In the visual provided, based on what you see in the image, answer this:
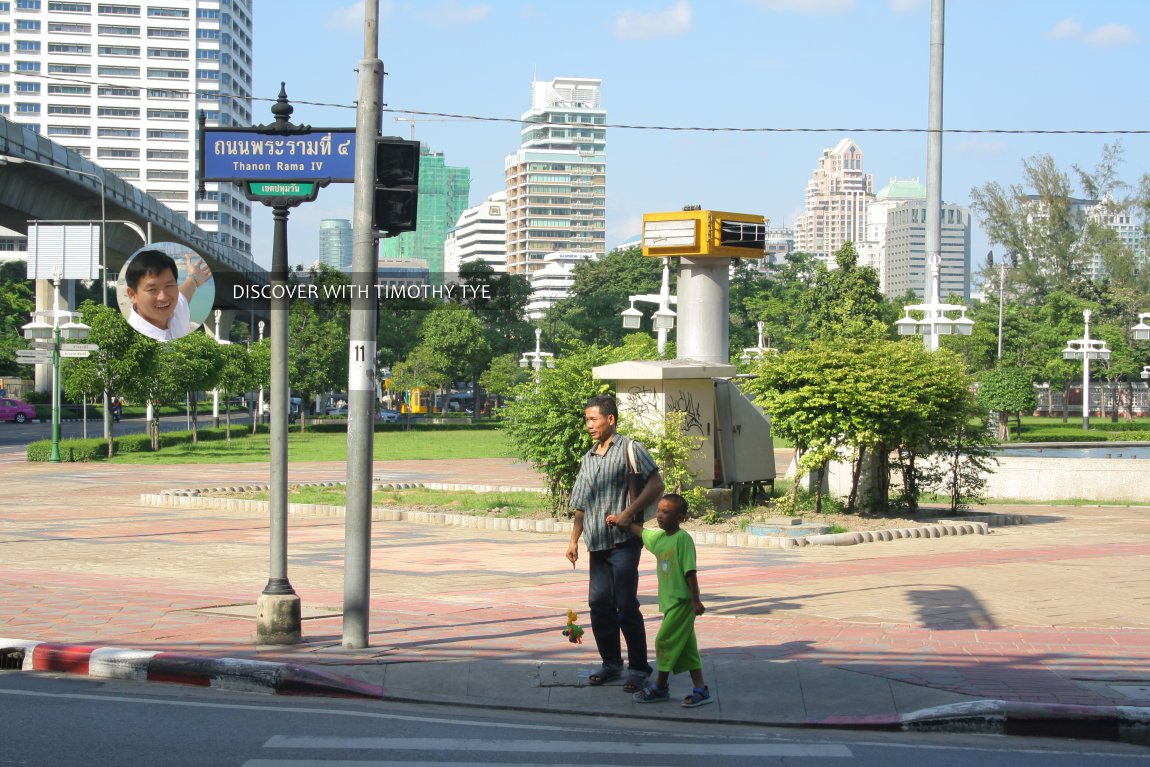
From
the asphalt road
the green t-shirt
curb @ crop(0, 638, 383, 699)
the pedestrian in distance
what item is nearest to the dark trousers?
the pedestrian in distance

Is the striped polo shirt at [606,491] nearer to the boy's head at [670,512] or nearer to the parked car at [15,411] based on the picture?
the boy's head at [670,512]

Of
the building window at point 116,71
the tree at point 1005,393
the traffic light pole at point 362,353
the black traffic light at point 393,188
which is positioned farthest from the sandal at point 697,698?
the building window at point 116,71

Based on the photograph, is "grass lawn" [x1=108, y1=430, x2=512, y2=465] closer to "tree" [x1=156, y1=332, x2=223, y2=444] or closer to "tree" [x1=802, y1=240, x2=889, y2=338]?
"tree" [x1=156, y1=332, x2=223, y2=444]

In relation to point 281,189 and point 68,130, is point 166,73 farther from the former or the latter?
point 281,189

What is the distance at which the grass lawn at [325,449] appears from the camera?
37938 millimetres

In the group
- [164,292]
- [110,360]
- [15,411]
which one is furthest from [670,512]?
[15,411]

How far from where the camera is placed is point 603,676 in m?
7.92

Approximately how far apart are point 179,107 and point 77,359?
110347 millimetres

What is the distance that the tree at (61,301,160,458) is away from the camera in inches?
1420

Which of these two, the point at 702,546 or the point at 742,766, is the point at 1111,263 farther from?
the point at 742,766

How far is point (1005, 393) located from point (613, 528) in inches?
1672

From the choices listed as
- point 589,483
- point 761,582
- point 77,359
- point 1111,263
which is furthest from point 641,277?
point 589,483

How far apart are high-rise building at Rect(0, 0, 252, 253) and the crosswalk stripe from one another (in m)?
136

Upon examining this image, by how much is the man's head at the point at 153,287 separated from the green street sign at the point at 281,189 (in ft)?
28.7
